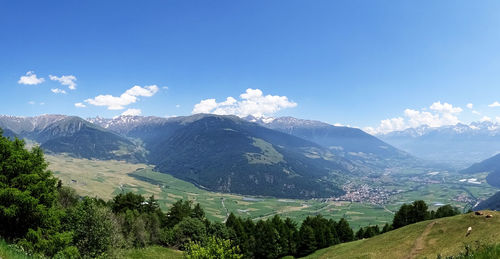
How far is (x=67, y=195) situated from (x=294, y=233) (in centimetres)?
8120

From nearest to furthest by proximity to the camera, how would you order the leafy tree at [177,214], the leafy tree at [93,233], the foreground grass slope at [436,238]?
the foreground grass slope at [436,238] → the leafy tree at [93,233] → the leafy tree at [177,214]

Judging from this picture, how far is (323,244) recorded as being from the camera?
317 ft

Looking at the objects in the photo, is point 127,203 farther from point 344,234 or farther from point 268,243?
point 344,234

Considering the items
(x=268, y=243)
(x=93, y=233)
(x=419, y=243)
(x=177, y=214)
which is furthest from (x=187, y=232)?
(x=419, y=243)

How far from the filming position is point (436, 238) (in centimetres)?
4853

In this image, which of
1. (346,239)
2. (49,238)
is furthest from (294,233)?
(49,238)

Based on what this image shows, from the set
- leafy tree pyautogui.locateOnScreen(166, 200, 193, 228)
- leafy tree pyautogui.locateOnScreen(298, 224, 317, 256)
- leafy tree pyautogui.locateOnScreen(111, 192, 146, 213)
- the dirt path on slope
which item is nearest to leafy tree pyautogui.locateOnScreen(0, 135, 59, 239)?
the dirt path on slope

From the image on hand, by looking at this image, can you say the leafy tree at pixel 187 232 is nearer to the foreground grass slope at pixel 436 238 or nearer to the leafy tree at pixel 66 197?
the leafy tree at pixel 66 197

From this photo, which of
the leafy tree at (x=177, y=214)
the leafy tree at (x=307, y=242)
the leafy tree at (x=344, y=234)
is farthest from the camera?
the leafy tree at (x=177, y=214)

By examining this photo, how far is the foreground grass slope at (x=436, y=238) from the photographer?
4225cm

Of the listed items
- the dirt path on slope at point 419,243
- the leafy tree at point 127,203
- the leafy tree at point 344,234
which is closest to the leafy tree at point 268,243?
the leafy tree at point 344,234

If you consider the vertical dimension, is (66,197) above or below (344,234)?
above

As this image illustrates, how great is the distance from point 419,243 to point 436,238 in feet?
10.1

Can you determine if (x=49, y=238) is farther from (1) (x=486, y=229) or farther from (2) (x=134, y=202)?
(2) (x=134, y=202)
